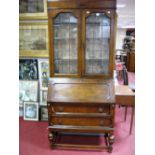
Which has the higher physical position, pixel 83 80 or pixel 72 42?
pixel 72 42

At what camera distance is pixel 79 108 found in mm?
2994

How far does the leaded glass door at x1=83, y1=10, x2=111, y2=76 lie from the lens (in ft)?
10.1

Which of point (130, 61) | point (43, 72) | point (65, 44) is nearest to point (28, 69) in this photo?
point (43, 72)

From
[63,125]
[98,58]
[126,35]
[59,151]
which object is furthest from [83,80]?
[126,35]

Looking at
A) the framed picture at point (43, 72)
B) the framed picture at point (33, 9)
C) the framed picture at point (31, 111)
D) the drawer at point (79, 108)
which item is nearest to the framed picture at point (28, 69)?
the framed picture at point (43, 72)

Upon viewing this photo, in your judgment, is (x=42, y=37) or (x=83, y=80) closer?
(x=83, y=80)

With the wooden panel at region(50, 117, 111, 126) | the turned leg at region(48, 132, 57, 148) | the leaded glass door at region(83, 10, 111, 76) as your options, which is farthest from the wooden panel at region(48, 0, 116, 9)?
the turned leg at region(48, 132, 57, 148)

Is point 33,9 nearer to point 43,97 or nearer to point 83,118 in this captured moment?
point 43,97

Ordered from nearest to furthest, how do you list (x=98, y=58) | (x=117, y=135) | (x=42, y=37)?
1. (x=98, y=58)
2. (x=117, y=135)
3. (x=42, y=37)

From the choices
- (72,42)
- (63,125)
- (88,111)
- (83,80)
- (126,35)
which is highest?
(126,35)

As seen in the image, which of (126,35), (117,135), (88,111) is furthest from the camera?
(126,35)
